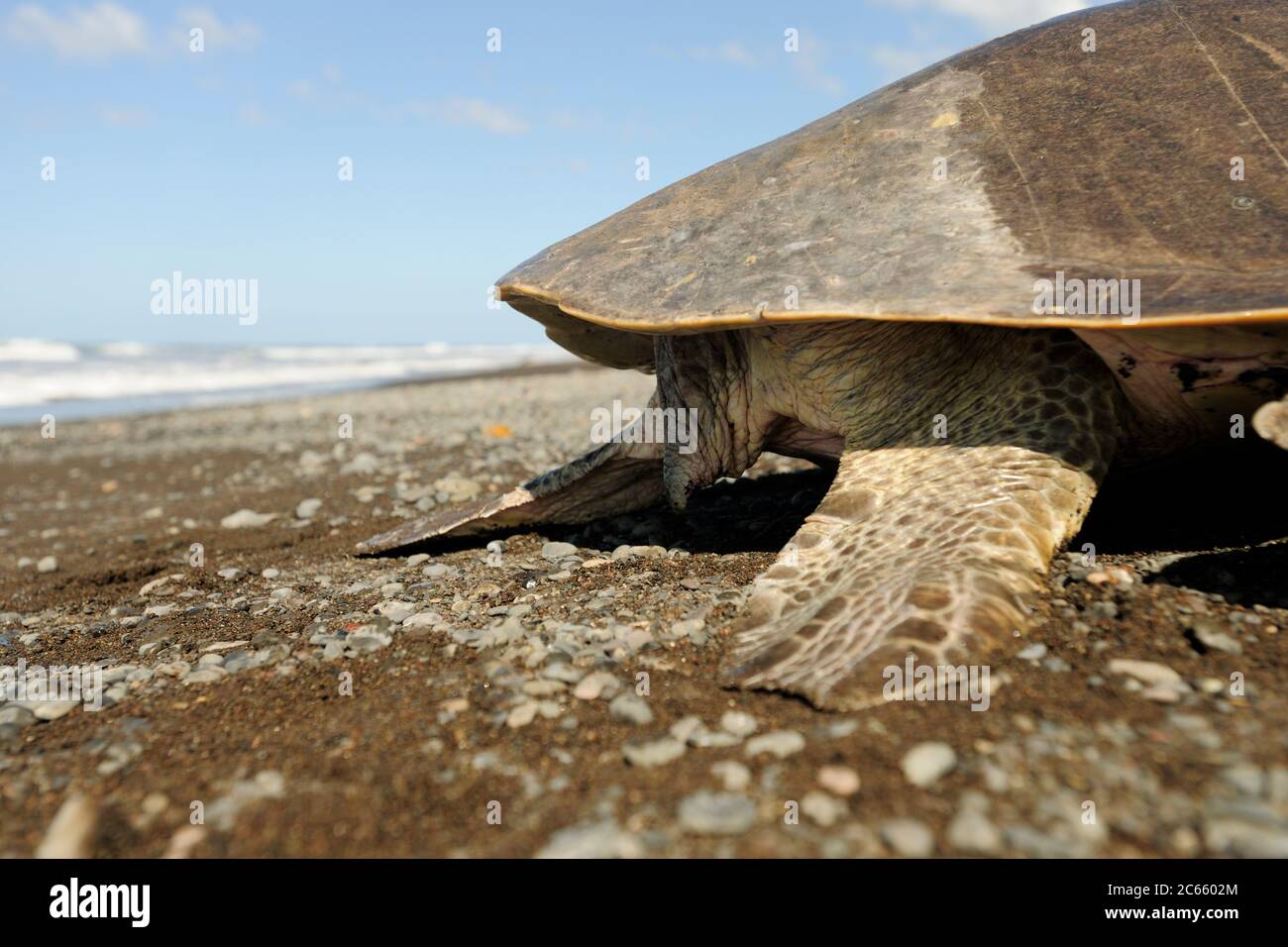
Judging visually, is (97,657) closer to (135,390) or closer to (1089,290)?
(1089,290)

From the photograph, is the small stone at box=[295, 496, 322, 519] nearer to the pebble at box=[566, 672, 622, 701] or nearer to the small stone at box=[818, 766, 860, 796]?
the pebble at box=[566, 672, 622, 701]

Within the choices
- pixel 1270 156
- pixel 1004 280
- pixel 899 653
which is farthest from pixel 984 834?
pixel 1270 156

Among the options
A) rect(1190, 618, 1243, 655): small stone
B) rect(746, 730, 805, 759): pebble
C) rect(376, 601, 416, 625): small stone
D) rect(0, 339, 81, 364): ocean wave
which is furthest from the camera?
rect(0, 339, 81, 364): ocean wave

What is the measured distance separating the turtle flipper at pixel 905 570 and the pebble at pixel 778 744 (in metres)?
0.16

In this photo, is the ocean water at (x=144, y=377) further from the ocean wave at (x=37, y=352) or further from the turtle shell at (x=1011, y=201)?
the turtle shell at (x=1011, y=201)

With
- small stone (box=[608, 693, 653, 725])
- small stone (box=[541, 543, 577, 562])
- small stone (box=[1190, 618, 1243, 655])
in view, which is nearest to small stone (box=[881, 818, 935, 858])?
small stone (box=[608, 693, 653, 725])

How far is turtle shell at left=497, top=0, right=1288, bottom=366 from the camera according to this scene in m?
2.64

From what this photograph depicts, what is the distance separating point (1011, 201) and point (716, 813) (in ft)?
7.71

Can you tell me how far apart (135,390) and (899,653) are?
2898cm

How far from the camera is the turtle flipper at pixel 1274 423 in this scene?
2145 mm

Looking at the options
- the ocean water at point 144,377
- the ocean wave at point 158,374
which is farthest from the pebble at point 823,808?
the ocean wave at point 158,374

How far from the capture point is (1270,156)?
9.15 ft

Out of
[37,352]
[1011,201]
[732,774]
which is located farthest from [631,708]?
[37,352]

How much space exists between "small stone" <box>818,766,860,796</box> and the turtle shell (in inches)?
58.8
